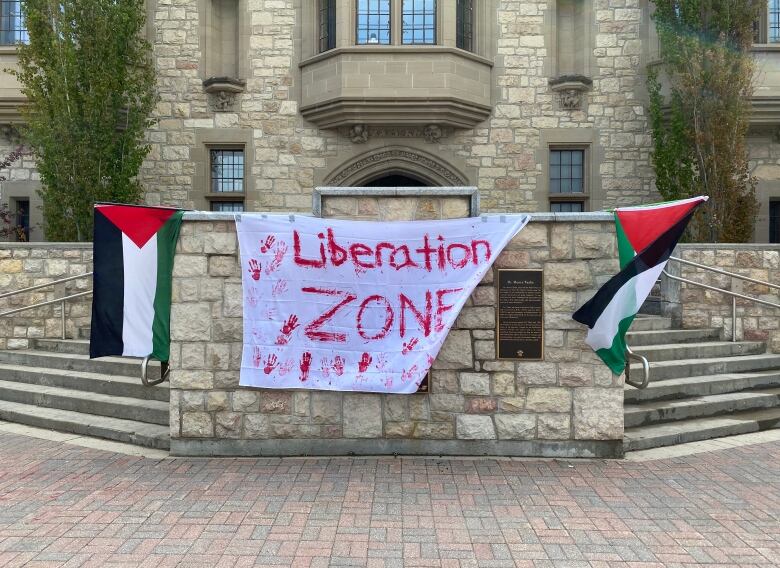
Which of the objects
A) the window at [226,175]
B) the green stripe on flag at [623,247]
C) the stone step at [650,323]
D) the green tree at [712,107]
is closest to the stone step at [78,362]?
the window at [226,175]

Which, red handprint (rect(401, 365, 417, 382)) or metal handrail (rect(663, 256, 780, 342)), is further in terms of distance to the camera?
metal handrail (rect(663, 256, 780, 342))

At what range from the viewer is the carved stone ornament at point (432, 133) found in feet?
40.0

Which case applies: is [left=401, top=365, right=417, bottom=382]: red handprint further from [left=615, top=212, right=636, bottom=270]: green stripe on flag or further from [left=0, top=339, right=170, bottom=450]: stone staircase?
[left=0, top=339, right=170, bottom=450]: stone staircase

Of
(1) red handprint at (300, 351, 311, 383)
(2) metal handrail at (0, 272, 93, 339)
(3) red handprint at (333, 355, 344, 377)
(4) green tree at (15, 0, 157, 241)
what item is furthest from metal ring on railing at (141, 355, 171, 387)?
(4) green tree at (15, 0, 157, 241)

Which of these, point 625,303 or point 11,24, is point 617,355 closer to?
point 625,303

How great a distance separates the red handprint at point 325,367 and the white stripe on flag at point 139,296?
1.73m

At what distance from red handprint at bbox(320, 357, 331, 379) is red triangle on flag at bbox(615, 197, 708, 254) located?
3.13m

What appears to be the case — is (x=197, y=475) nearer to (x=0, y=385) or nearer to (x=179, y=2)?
(x=0, y=385)

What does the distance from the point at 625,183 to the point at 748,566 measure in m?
10.3

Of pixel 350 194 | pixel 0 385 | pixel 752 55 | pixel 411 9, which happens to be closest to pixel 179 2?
pixel 411 9

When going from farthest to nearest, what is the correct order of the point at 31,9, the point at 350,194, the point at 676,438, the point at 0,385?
the point at 31,9
the point at 0,385
the point at 676,438
the point at 350,194

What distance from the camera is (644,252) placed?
5.60m

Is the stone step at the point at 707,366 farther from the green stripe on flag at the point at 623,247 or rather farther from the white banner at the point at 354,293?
the white banner at the point at 354,293

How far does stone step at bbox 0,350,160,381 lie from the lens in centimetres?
770
